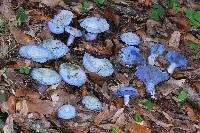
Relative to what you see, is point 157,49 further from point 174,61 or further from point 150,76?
point 150,76

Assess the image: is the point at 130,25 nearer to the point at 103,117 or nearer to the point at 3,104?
the point at 103,117

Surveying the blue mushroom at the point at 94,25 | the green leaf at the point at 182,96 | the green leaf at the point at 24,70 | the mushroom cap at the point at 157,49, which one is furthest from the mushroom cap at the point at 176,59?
the green leaf at the point at 24,70

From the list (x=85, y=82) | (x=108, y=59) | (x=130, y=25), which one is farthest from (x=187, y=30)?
(x=85, y=82)

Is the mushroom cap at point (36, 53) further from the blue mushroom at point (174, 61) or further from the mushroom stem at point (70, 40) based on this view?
the blue mushroom at point (174, 61)

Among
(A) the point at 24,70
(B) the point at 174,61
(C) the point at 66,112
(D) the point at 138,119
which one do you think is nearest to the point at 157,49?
(B) the point at 174,61

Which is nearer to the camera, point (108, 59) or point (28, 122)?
point (28, 122)

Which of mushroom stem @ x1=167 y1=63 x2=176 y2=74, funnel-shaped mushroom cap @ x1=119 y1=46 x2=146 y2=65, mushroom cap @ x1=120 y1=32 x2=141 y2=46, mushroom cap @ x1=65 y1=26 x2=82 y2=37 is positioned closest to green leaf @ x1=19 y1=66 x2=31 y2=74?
mushroom cap @ x1=65 y1=26 x2=82 y2=37

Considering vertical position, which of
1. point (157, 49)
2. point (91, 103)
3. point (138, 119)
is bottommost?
point (138, 119)
